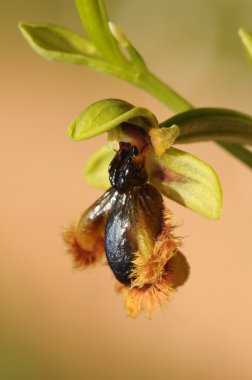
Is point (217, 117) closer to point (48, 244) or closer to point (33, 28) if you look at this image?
point (33, 28)

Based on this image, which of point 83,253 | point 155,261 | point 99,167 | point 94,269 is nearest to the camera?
point 155,261

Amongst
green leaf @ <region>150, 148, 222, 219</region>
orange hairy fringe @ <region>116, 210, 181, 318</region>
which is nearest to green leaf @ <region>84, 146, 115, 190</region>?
green leaf @ <region>150, 148, 222, 219</region>

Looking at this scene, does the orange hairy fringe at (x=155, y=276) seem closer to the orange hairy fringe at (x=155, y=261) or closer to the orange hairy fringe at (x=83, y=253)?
the orange hairy fringe at (x=155, y=261)

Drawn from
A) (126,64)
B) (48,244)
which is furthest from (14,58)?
(126,64)

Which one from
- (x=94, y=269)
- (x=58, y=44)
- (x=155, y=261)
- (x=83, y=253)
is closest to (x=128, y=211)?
(x=155, y=261)

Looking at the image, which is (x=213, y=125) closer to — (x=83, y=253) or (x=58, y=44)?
(x=58, y=44)

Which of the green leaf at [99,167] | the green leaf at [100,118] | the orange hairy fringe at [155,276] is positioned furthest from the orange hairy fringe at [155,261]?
the green leaf at [99,167]
